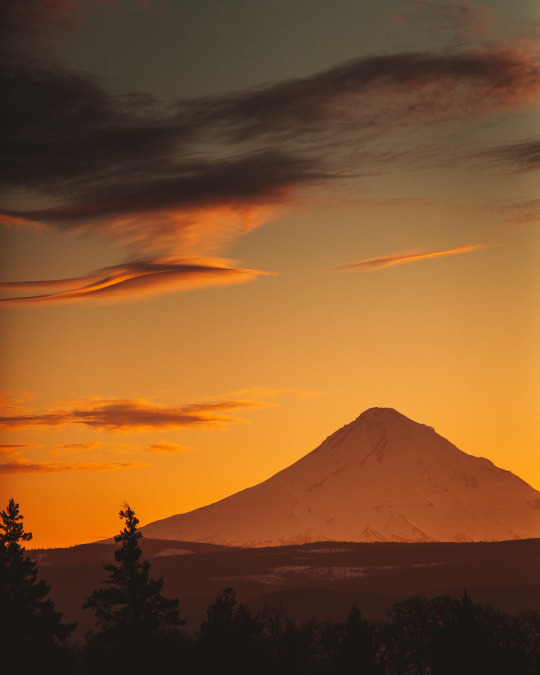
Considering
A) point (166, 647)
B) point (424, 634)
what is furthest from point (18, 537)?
point (424, 634)

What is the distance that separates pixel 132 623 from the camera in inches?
3246

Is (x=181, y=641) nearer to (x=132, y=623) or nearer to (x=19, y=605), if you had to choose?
(x=132, y=623)

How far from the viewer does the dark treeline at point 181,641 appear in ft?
260

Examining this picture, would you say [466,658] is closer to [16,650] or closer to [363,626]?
[363,626]

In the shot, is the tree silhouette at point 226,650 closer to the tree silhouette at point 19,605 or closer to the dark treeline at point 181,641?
the dark treeline at point 181,641

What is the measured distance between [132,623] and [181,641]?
4581 millimetres

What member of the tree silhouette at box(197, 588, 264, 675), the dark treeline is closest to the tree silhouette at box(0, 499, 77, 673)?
the dark treeline

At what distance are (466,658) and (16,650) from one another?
32469mm

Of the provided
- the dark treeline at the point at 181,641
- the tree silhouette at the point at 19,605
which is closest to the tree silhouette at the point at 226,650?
the dark treeline at the point at 181,641

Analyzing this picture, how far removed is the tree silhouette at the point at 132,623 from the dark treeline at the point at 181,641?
0.08 metres

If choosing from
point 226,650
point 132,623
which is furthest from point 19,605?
point 226,650

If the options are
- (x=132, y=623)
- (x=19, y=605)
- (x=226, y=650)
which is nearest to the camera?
(x=226, y=650)

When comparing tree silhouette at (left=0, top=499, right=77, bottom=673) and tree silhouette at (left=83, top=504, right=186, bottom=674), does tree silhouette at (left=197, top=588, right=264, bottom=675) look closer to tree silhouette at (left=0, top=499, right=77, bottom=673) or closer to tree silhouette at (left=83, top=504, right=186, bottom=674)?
tree silhouette at (left=83, top=504, right=186, bottom=674)

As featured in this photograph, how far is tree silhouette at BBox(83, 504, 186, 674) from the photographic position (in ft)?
258
